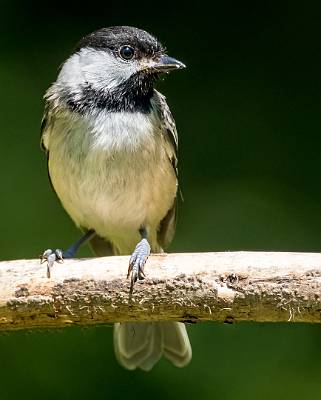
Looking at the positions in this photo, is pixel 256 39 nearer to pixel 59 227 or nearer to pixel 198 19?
pixel 198 19

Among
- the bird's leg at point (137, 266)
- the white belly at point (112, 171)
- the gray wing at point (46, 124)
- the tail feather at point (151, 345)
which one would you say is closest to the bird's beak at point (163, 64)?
the white belly at point (112, 171)

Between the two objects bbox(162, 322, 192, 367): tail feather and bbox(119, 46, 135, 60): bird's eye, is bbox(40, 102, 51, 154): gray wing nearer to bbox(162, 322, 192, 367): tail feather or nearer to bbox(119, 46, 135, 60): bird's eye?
bbox(119, 46, 135, 60): bird's eye

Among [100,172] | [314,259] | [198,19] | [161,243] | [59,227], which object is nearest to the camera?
[314,259]

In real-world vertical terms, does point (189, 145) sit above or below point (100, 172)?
above

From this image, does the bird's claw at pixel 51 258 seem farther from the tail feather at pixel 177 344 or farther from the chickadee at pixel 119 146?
the tail feather at pixel 177 344

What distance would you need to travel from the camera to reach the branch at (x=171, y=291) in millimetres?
3418

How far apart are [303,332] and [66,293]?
1947 mm

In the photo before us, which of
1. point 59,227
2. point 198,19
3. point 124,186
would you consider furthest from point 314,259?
point 198,19

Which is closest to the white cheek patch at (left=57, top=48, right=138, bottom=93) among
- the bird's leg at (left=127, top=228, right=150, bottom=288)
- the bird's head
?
the bird's head

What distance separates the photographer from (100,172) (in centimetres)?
433

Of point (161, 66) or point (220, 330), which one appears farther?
point (220, 330)

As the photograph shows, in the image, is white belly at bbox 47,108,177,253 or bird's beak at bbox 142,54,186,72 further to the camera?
bird's beak at bbox 142,54,186,72

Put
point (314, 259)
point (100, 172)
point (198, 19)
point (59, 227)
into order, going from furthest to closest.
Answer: point (198, 19), point (59, 227), point (100, 172), point (314, 259)

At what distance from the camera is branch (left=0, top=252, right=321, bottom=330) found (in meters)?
3.42
